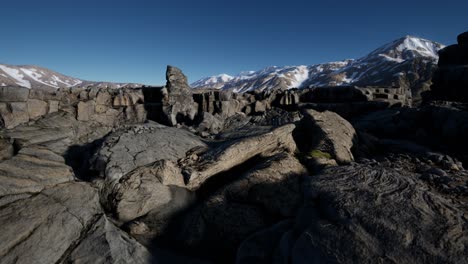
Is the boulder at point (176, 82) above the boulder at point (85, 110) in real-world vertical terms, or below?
above

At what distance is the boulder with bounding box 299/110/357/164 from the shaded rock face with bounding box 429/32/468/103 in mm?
20610

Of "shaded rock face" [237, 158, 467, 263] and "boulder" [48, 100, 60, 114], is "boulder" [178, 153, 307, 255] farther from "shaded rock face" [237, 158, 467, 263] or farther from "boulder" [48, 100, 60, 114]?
"boulder" [48, 100, 60, 114]

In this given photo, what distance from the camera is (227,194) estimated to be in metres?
9.77

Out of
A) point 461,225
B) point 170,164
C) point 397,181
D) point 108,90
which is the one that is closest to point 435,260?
point 461,225

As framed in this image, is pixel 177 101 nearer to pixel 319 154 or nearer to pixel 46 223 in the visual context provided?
pixel 319 154

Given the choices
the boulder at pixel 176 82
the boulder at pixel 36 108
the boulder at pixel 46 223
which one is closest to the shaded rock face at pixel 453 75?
the boulder at pixel 176 82

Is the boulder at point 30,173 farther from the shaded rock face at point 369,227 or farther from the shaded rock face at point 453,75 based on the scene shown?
the shaded rock face at point 453,75

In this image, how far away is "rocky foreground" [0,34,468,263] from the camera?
201 inches

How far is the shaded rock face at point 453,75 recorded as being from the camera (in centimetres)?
2888

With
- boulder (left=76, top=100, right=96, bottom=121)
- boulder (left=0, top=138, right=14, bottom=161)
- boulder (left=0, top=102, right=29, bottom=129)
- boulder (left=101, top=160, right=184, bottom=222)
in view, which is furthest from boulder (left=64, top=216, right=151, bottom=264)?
boulder (left=76, top=100, right=96, bottom=121)

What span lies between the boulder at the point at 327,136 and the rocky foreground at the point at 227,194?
99 mm

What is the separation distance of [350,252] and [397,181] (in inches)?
119

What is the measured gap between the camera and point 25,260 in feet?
18.8

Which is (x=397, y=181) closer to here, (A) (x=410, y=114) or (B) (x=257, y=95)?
(A) (x=410, y=114)
